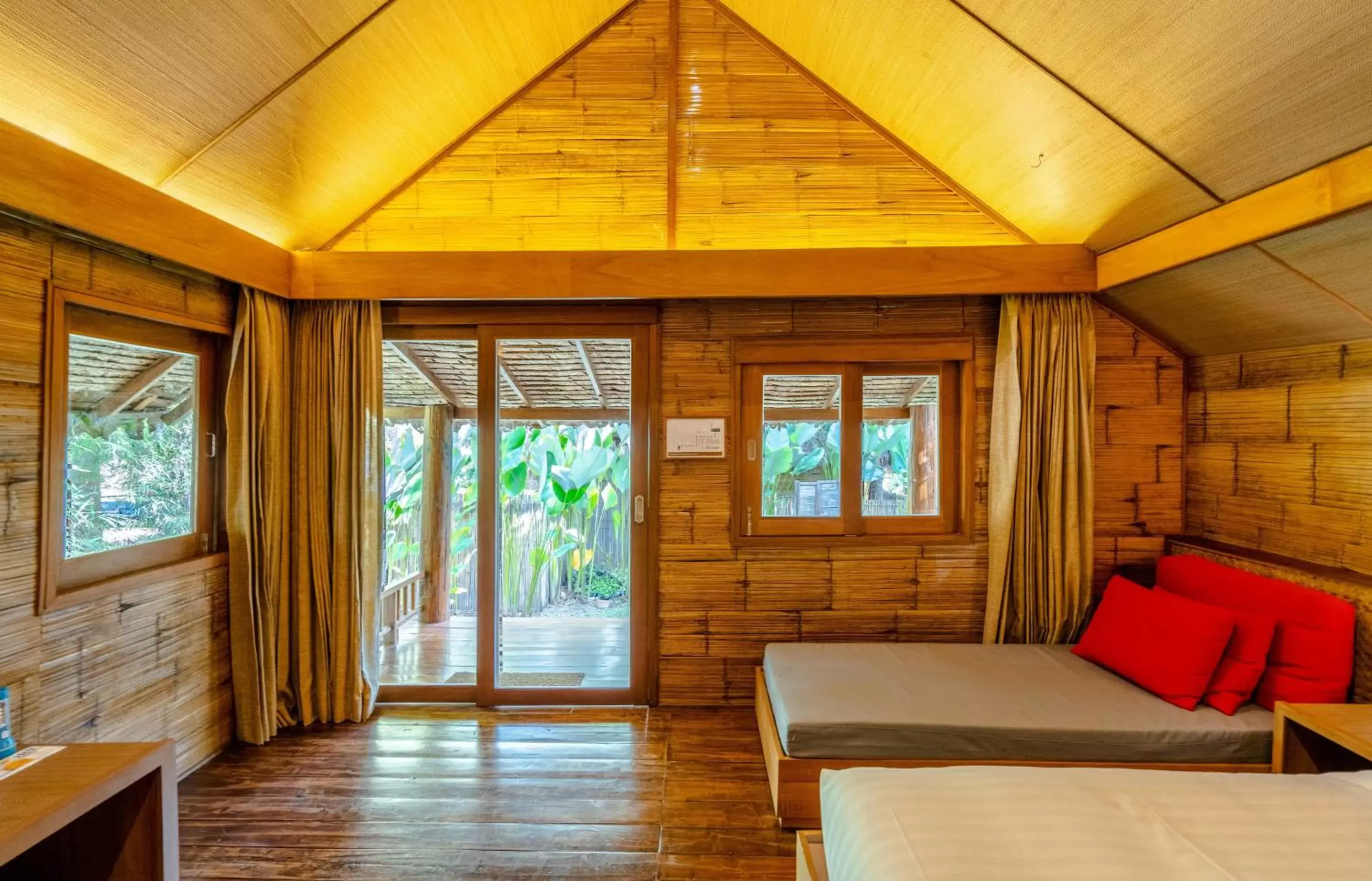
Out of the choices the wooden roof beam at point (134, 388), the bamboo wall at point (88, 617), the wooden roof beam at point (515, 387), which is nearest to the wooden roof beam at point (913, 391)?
the wooden roof beam at point (515, 387)

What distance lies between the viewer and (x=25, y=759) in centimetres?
158

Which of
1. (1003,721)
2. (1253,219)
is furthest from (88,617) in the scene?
(1253,219)

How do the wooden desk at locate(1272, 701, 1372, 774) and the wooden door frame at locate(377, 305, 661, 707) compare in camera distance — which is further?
the wooden door frame at locate(377, 305, 661, 707)

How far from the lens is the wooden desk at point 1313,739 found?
70.4 inches

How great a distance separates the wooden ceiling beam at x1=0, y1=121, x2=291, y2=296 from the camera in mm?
1708

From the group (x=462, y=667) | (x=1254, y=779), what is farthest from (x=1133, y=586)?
(x=462, y=667)

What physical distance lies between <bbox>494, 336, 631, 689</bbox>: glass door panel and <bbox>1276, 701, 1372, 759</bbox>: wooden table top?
2.47 m

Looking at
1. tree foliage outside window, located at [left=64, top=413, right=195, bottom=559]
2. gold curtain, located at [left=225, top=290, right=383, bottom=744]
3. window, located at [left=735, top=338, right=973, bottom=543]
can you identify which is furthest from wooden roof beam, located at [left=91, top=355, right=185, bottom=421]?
window, located at [left=735, top=338, right=973, bottom=543]

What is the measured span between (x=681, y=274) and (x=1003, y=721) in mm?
2209

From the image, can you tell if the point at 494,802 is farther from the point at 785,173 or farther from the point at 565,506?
the point at 785,173

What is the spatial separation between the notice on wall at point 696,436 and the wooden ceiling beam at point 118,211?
1.95 metres

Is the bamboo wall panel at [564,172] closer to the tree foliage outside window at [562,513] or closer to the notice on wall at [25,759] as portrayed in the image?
the tree foliage outside window at [562,513]

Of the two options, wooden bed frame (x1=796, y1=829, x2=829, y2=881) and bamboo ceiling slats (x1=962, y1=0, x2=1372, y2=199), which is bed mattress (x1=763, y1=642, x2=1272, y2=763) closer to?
wooden bed frame (x1=796, y1=829, x2=829, y2=881)

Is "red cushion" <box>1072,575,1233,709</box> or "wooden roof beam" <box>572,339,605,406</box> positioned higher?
"wooden roof beam" <box>572,339,605,406</box>
